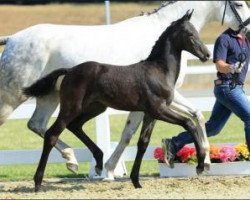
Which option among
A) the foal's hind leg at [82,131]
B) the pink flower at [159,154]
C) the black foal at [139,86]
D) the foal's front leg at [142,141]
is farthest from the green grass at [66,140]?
the black foal at [139,86]

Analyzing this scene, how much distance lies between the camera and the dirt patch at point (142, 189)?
7707mm

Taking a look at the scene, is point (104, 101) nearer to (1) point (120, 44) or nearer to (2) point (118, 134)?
(1) point (120, 44)

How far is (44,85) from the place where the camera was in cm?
858

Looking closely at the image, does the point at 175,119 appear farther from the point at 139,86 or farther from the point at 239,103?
the point at 239,103

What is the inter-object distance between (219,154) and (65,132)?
6.39 m

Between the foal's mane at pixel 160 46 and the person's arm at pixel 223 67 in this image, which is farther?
the person's arm at pixel 223 67

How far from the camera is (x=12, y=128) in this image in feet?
54.0

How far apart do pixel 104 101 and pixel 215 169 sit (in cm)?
207

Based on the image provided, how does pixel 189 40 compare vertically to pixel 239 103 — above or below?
above

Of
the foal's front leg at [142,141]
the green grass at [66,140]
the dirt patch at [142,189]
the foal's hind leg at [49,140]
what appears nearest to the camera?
the dirt patch at [142,189]

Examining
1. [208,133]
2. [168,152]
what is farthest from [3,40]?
[208,133]

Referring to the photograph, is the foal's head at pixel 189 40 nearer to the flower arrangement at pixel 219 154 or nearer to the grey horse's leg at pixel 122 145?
the grey horse's leg at pixel 122 145

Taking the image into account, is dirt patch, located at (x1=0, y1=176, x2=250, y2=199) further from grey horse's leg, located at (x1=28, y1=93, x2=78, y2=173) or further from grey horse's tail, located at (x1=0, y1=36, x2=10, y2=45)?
grey horse's tail, located at (x1=0, y1=36, x2=10, y2=45)

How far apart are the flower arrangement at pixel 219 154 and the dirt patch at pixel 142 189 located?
0.32 m
